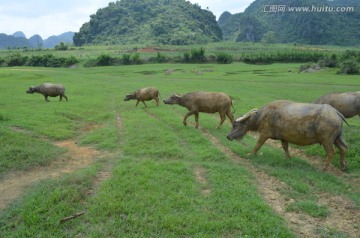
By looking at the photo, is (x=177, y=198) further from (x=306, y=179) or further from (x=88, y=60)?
(x=88, y=60)

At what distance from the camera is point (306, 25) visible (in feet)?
448

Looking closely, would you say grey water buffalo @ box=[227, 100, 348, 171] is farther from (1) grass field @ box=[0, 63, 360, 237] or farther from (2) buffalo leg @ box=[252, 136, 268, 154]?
(1) grass field @ box=[0, 63, 360, 237]

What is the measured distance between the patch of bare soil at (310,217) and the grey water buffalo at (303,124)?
1713 mm

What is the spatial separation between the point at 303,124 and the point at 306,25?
14153 cm

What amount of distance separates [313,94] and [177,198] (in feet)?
70.4

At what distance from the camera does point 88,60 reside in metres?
71.8

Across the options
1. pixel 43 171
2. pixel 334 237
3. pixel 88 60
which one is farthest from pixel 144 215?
pixel 88 60

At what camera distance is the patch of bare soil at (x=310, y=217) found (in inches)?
248

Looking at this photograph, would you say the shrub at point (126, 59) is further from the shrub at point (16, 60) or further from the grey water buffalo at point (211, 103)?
the grey water buffalo at point (211, 103)

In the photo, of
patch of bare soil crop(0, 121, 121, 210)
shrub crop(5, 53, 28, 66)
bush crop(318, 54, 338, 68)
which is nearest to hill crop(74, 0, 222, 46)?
shrub crop(5, 53, 28, 66)

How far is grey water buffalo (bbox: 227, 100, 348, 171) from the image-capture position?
909 centimetres

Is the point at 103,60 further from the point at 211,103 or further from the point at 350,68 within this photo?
the point at 211,103

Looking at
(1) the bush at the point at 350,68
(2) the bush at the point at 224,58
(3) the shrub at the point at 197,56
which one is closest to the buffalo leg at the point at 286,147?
(1) the bush at the point at 350,68

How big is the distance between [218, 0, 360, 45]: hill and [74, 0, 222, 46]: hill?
1736cm
